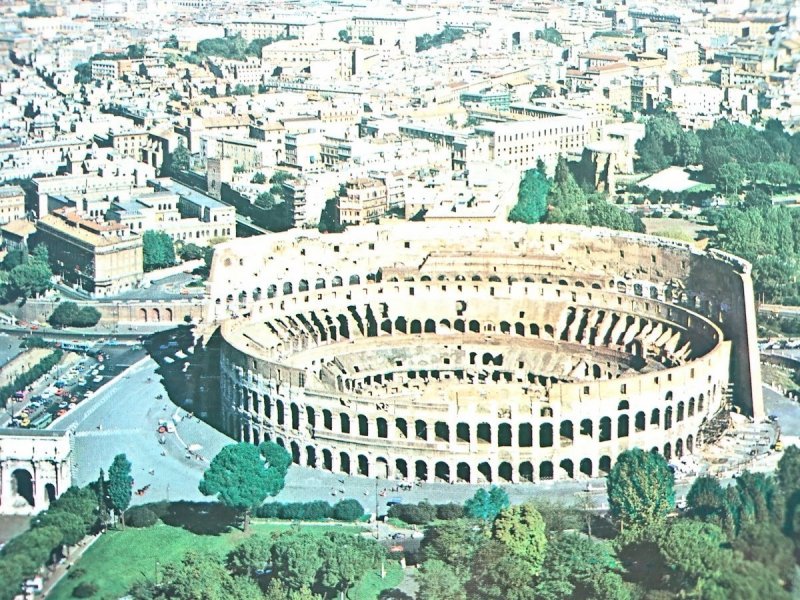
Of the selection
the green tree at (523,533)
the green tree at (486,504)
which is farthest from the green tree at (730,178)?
the green tree at (523,533)

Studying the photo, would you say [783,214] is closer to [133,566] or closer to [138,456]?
[138,456]

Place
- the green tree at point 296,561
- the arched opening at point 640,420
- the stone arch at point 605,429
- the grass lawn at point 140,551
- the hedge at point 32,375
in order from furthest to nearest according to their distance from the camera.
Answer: the hedge at point 32,375, the arched opening at point 640,420, the stone arch at point 605,429, the grass lawn at point 140,551, the green tree at point 296,561

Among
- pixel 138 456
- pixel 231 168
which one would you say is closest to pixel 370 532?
pixel 138 456

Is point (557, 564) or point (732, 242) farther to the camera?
point (732, 242)

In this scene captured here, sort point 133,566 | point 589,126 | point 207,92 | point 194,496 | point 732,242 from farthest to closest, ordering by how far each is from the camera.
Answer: point 207,92 → point 589,126 → point 732,242 → point 194,496 → point 133,566

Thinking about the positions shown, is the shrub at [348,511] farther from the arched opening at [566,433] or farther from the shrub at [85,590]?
the shrub at [85,590]

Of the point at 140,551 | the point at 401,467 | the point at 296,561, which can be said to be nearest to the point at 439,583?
the point at 296,561
